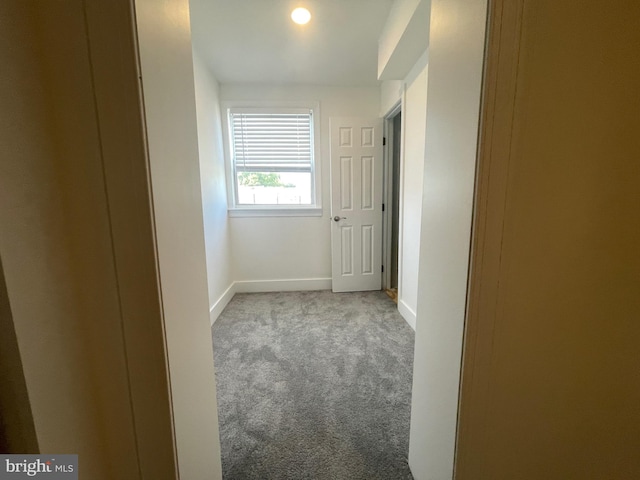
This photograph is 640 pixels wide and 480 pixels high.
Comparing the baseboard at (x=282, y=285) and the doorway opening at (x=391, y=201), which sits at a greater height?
the doorway opening at (x=391, y=201)

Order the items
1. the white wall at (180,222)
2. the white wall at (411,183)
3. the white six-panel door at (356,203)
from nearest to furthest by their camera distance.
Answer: the white wall at (180,222) < the white wall at (411,183) < the white six-panel door at (356,203)

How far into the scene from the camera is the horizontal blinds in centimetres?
307

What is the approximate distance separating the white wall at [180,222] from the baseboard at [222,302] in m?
1.62

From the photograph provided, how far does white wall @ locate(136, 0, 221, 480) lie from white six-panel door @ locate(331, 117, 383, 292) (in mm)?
2272

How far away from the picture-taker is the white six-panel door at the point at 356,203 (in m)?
2.94

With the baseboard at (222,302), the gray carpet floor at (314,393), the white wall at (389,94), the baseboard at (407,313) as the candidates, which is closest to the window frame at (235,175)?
the white wall at (389,94)

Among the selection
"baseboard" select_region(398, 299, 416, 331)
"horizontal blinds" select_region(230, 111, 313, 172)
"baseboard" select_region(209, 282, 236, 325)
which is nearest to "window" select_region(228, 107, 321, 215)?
"horizontal blinds" select_region(230, 111, 313, 172)

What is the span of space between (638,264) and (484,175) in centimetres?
55

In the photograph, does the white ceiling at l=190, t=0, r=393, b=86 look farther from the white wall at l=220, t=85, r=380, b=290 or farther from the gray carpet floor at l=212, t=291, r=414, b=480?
the gray carpet floor at l=212, t=291, r=414, b=480

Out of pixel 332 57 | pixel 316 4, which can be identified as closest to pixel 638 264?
pixel 316 4

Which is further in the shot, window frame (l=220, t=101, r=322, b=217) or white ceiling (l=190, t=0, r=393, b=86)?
window frame (l=220, t=101, r=322, b=217)

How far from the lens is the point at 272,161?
3.16m

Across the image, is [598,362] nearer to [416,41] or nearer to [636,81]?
[636,81]

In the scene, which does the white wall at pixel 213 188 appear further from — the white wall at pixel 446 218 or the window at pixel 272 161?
the white wall at pixel 446 218
